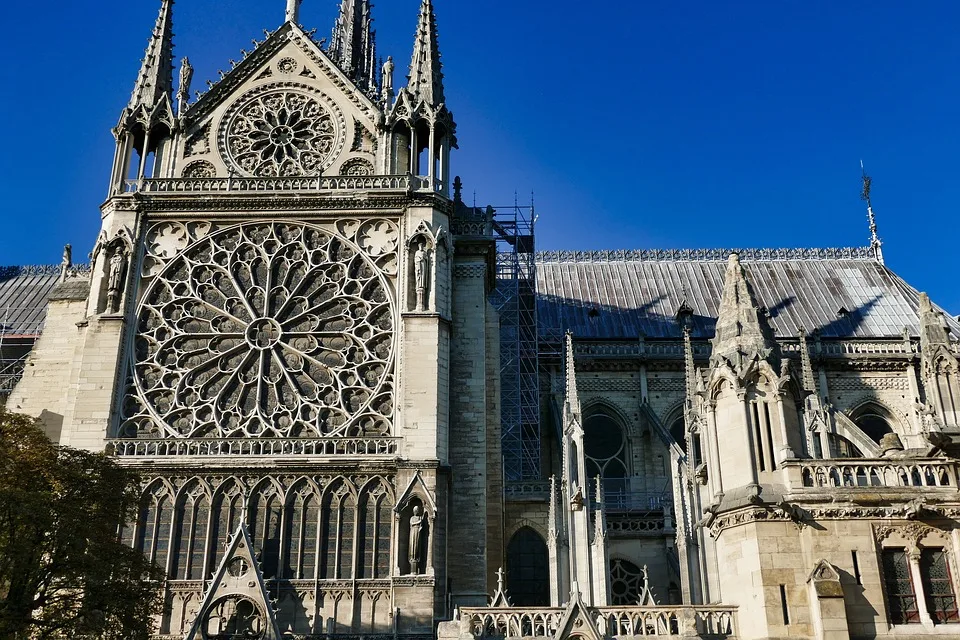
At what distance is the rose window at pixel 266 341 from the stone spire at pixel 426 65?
5452 mm

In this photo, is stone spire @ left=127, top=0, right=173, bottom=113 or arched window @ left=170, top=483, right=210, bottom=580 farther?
stone spire @ left=127, top=0, right=173, bottom=113

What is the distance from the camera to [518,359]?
105 ft

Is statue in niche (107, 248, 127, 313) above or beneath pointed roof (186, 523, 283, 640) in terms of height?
above

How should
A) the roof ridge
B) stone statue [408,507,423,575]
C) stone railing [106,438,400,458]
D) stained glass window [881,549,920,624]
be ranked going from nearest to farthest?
stained glass window [881,549,920,624] → stone statue [408,507,423,575] → stone railing [106,438,400,458] → the roof ridge

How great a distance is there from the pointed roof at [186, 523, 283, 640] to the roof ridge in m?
24.2

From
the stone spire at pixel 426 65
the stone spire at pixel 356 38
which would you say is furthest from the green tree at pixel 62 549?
the stone spire at pixel 356 38

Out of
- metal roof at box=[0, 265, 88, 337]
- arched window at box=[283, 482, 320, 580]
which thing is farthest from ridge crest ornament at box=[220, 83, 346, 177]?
metal roof at box=[0, 265, 88, 337]

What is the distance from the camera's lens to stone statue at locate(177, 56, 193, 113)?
31.1 m

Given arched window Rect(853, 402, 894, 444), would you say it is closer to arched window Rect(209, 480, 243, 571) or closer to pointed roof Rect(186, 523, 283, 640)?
arched window Rect(209, 480, 243, 571)

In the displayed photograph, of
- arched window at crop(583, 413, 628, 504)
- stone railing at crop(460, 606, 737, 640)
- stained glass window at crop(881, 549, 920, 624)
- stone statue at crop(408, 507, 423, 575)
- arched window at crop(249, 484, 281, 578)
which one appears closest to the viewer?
stained glass window at crop(881, 549, 920, 624)

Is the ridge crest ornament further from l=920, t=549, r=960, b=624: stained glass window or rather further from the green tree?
l=920, t=549, r=960, b=624: stained glass window

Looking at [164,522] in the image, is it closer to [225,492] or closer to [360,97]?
[225,492]

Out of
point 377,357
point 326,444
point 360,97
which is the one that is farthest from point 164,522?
point 360,97

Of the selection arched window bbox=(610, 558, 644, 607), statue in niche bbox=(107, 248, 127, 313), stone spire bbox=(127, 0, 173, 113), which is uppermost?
stone spire bbox=(127, 0, 173, 113)
